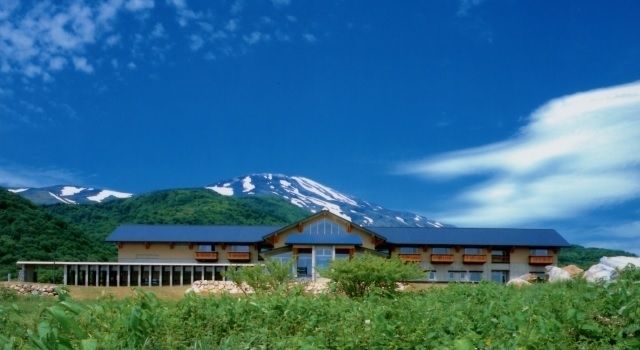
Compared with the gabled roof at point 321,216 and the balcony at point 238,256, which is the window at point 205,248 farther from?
the gabled roof at point 321,216

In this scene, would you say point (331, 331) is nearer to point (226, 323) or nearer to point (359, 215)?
point (226, 323)

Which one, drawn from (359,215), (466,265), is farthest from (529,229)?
(359,215)

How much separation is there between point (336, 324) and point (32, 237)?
4030 centimetres

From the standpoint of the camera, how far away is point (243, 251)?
3772cm

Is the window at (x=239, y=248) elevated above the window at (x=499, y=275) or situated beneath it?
elevated above

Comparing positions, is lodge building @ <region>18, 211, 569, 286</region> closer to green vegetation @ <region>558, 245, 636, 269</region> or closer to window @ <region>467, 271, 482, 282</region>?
window @ <region>467, 271, 482, 282</region>

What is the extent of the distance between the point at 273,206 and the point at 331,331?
87762 millimetres

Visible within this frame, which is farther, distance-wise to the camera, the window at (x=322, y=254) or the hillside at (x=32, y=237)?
the hillside at (x=32, y=237)

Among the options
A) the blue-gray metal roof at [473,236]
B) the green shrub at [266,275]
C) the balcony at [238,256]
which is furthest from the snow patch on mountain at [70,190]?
the green shrub at [266,275]

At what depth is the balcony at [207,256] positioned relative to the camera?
123 ft

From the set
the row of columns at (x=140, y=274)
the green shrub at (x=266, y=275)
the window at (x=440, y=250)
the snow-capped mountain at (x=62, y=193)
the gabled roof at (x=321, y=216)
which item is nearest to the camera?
the green shrub at (x=266, y=275)

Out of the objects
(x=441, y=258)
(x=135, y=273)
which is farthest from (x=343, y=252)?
(x=135, y=273)

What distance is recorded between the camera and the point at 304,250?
36438 mm

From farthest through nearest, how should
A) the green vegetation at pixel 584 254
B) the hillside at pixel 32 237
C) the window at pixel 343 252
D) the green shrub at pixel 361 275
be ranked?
1. the green vegetation at pixel 584 254
2. the hillside at pixel 32 237
3. the window at pixel 343 252
4. the green shrub at pixel 361 275
